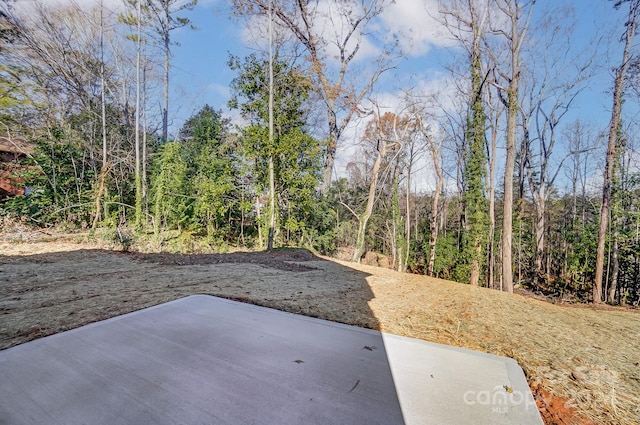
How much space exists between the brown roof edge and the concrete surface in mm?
10307

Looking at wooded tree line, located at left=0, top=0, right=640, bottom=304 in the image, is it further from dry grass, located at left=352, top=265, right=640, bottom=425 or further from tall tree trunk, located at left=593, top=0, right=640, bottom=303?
dry grass, located at left=352, top=265, right=640, bottom=425

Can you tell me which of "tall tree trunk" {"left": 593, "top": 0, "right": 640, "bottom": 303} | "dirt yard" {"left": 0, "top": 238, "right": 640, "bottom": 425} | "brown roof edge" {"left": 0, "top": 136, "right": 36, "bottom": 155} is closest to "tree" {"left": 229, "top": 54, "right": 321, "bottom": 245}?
"dirt yard" {"left": 0, "top": 238, "right": 640, "bottom": 425}

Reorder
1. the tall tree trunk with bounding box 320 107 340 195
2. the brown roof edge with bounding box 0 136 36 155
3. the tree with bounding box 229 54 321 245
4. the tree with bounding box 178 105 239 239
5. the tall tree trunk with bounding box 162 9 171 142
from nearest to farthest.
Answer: the tree with bounding box 229 54 321 245 < the tree with bounding box 178 105 239 239 < the brown roof edge with bounding box 0 136 36 155 < the tall tree trunk with bounding box 162 9 171 142 < the tall tree trunk with bounding box 320 107 340 195

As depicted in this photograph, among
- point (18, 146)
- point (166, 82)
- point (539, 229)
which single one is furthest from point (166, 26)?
point (539, 229)

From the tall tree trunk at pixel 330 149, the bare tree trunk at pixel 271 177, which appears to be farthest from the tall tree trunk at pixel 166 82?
the tall tree trunk at pixel 330 149

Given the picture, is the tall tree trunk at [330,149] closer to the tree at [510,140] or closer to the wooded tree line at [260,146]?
the wooded tree line at [260,146]

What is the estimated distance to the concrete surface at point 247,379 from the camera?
1.13 m

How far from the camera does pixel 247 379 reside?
53.6 inches

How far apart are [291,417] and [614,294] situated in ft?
38.5

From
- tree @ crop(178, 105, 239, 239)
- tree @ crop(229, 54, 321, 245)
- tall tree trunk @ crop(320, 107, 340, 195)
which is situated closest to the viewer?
tree @ crop(229, 54, 321, 245)

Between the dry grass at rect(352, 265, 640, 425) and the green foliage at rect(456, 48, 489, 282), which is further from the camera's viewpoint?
the green foliage at rect(456, 48, 489, 282)

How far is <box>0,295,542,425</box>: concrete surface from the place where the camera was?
113 cm

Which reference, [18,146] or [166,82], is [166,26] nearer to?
[166,82]

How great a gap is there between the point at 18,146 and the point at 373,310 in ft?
38.2
